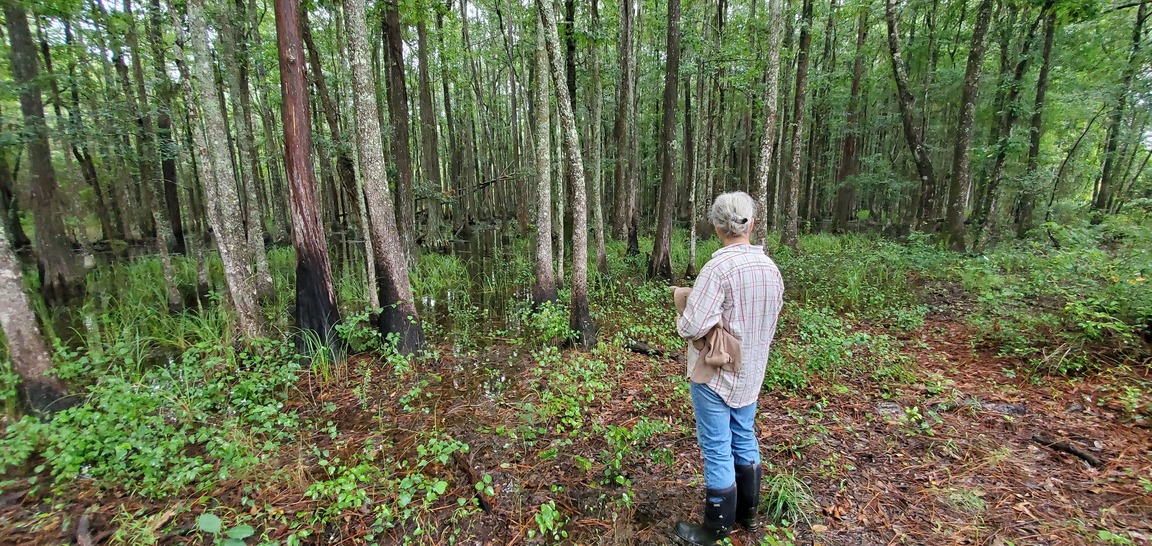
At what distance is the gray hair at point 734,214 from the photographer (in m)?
2.27

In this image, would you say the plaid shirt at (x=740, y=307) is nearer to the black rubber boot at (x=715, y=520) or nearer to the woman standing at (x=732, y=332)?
the woman standing at (x=732, y=332)

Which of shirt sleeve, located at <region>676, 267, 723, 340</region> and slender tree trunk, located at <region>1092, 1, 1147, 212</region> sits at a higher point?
slender tree trunk, located at <region>1092, 1, 1147, 212</region>

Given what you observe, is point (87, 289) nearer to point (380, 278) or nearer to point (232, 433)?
point (380, 278)

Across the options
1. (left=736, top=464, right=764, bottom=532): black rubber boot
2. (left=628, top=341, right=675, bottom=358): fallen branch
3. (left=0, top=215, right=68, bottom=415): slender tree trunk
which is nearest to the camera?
(left=736, top=464, right=764, bottom=532): black rubber boot

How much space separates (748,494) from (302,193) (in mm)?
5218

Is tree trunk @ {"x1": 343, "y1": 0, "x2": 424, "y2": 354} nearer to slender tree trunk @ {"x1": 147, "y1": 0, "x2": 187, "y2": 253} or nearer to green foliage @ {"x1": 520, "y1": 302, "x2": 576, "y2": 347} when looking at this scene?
green foliage @ {"x1": 520, "y1": 302, "x2": 576, "y2": 347}

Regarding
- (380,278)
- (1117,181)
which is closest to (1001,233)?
(1117,181)

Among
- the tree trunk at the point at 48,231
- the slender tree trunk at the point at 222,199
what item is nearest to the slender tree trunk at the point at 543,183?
the slender tree trunk at the point at 222,199

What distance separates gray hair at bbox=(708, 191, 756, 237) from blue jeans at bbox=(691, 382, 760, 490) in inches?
34.5

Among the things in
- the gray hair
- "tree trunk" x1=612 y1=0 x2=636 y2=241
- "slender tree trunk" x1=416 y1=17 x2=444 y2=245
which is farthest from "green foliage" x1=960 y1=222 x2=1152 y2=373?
"slender tree trunk" x1=416 y1=17 x2=444 y2=245

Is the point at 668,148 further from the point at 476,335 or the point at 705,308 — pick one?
the point at 705,308

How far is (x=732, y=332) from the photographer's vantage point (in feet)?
7.59

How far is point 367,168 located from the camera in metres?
5.01

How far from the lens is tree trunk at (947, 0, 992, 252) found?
895 cm
